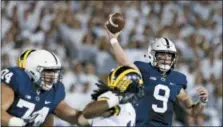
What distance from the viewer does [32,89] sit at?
238 inches

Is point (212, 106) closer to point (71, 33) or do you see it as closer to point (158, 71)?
point (71, 33)

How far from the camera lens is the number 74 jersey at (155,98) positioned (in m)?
7.00

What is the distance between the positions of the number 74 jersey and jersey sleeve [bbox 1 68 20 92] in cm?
137

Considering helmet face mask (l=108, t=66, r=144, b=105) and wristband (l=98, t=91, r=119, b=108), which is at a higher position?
helmet face mask (l=108, t=66, r=144, b=105)

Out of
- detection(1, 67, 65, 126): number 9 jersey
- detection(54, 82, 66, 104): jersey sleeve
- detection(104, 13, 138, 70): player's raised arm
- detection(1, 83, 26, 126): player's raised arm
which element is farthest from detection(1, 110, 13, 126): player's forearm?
detection(104, 13, 138, 70): player's raised arm

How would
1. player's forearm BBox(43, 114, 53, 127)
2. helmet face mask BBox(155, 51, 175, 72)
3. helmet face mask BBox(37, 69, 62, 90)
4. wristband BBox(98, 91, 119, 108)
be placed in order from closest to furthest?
wristband BBox(98, 91, 119, 108) → helmet face mask BBox(37, 69, 62, 90) → player's forearm BBox(43, 114, 53, 127) → helmet face mask BBox(155, 51, 175, 72)

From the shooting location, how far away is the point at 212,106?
36.4ft

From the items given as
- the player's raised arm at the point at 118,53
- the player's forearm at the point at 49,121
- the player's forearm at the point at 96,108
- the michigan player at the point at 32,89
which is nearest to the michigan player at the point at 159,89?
the player's raised arm at the point at 118,53

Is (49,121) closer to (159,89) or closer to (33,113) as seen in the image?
(33,113)

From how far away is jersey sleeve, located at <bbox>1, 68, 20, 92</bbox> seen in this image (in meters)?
5.89

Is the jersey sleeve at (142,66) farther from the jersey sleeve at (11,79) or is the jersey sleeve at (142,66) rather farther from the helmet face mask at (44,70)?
the jersey sleeve at (11,79)

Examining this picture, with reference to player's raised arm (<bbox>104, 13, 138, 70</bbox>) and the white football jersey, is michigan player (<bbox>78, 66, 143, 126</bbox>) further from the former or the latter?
player's raised arm (<bbox>104, 13, 138, 70</bbox>)

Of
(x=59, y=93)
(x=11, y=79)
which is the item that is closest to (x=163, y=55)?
(x=59, y=93)

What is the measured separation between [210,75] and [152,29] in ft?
4.25
